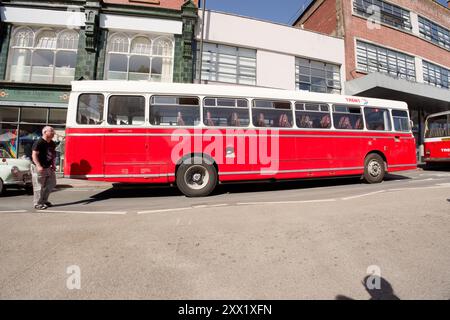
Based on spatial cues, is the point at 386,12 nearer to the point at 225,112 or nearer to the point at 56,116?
the point at 225,112

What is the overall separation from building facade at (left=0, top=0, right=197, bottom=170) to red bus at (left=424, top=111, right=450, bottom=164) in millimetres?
14310

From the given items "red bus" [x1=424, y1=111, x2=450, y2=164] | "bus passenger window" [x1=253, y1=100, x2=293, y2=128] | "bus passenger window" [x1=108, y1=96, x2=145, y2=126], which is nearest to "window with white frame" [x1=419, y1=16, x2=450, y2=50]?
"red bus" [x1=424, y1=111, x2=450, y2=164]

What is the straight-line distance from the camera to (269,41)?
15.5m

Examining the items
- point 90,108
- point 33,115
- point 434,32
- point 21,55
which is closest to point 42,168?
point 90,108

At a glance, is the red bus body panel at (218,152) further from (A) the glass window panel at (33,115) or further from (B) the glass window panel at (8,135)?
(B) the glass window panel at (8,135)

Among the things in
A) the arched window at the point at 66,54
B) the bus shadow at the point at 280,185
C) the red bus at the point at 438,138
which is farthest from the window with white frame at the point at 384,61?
the arched window at the point at 66,54

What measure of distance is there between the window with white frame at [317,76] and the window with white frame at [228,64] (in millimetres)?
3401

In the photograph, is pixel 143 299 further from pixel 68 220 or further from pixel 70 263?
pixel 68 220

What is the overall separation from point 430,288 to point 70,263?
362 centimetres

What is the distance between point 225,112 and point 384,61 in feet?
61.9

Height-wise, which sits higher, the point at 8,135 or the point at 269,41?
the point at 269,41

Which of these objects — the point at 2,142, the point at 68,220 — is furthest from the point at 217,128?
the point at 2,142

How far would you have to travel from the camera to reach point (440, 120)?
13.3 meters

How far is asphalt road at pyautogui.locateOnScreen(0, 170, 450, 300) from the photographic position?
2.14m
